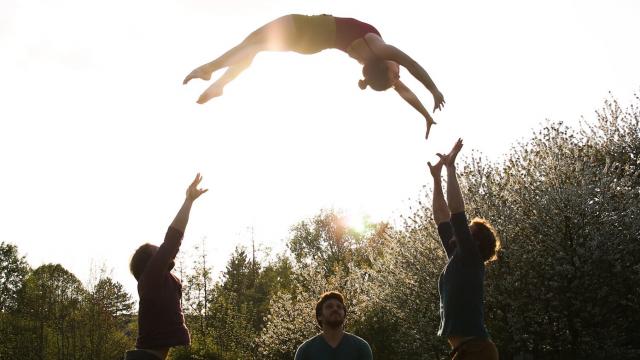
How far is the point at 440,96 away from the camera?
4285mm

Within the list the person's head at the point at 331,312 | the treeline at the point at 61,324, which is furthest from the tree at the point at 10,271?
the person's head at the point at 331,312

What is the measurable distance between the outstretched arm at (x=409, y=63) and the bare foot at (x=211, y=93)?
1265 millimetres

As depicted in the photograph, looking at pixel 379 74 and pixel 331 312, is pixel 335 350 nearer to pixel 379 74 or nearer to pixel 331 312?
pixel 331 312

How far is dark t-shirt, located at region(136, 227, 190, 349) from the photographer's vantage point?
3451 mm

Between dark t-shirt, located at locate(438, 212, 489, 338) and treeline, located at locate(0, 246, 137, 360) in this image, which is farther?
treeline, located at locate(0, 246, 137, 360)

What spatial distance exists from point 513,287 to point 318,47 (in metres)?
13.1

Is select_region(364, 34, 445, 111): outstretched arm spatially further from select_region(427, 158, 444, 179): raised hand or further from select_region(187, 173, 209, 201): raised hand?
select_region(187, 173, 209, 201): raised hand

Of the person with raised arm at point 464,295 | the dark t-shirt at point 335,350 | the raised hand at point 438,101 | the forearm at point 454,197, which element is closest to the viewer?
the person with raised arm at point 464,295

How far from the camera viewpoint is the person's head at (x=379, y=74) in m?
4.61

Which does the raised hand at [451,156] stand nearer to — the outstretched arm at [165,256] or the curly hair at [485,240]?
the curly hair at [485,240]

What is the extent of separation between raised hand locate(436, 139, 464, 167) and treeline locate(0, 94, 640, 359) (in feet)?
41.9

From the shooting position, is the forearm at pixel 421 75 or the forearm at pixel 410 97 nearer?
the forearm at pixel 421 75

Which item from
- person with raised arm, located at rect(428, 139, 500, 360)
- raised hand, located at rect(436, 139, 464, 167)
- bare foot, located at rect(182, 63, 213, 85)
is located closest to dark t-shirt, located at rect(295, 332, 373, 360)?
person with raised arm, located at rect(428, 139, 500, 360)

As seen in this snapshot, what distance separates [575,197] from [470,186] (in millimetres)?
3269
